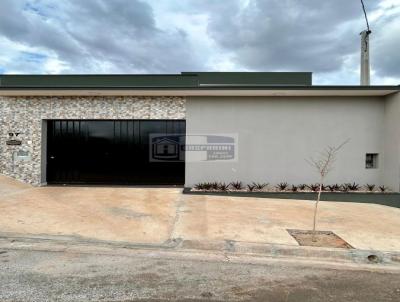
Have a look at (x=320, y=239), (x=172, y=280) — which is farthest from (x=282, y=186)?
(x=172, y=280)

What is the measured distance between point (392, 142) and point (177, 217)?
832 cm

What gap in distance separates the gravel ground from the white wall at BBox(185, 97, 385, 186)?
7.23m

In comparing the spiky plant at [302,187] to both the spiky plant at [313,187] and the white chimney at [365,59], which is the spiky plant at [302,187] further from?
the white chimney at [365,59]

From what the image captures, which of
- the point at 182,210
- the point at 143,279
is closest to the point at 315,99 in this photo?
the point at 182,210

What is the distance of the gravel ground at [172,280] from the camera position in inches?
159

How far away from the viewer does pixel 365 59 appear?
50.9 feet

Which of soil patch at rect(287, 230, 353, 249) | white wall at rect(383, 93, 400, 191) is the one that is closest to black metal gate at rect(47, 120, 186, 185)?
soil patch at rect(287, 230, 353, 249)

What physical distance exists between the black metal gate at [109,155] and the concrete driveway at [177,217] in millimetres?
1554

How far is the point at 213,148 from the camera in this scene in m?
12.5

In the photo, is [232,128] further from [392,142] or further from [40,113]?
[40,113]

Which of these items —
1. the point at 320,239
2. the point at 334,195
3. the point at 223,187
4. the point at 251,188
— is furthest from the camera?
the point at 251,188

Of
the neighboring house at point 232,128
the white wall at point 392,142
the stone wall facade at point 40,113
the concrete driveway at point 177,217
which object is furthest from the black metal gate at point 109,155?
the white wall at point 392,142

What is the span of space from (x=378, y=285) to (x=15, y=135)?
493 inches

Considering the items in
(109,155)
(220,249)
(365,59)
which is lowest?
(220,249)
